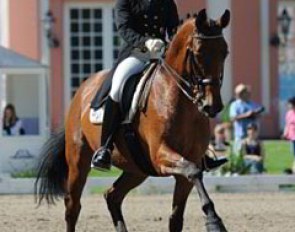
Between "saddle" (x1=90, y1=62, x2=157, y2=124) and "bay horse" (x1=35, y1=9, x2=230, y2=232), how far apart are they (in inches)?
3.1

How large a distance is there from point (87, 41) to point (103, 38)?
0.51 meters

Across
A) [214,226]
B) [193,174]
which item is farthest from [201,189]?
[214,226]

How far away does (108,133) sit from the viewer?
10.8m

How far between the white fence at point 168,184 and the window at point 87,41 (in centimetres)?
1200

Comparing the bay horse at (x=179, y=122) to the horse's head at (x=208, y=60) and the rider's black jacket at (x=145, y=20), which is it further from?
the rider's black jacket at (x=145, y=20)

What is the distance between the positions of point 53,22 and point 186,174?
69.7 ft

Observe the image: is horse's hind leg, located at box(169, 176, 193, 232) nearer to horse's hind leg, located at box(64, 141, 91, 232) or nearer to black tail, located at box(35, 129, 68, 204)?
horse's hind leg, located at box(64, 141, 91, 232)

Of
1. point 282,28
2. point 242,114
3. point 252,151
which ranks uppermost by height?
point 282,28

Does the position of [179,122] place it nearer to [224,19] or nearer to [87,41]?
[224,19]

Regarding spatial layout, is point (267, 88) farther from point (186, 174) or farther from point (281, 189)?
point (186, 174)

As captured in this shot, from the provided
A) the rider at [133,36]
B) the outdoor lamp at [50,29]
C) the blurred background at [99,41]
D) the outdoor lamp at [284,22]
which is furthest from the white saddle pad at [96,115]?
the outdoor lamp at [284,22]

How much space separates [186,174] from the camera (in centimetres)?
927

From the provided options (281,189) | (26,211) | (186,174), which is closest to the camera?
(186,174)

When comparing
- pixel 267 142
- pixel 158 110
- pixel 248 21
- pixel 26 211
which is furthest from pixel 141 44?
pixel 248 21
